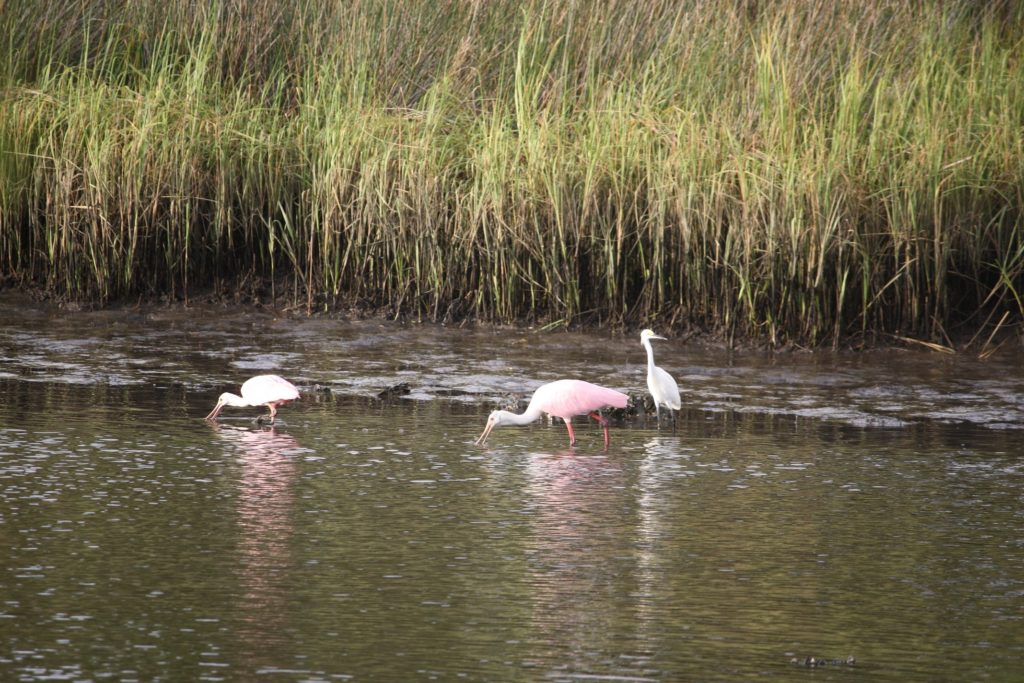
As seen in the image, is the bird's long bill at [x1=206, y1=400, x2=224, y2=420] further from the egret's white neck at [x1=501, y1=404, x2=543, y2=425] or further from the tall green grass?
the tall green grass

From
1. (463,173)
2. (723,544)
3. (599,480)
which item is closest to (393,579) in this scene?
(723,544)

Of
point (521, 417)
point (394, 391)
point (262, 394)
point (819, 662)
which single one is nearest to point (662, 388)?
point (521, 417)

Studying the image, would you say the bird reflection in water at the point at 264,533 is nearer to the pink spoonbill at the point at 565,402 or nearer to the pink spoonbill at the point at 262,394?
the pink spoonbill at the point at 262,394

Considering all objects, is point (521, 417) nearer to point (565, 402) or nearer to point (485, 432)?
point (565, 402)

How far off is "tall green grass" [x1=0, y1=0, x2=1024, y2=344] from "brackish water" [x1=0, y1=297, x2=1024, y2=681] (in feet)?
2.34

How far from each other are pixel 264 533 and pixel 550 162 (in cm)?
563

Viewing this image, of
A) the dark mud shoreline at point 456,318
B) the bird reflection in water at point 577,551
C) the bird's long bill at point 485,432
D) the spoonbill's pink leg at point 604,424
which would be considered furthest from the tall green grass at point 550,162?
the bird reflection in water at point 577,551

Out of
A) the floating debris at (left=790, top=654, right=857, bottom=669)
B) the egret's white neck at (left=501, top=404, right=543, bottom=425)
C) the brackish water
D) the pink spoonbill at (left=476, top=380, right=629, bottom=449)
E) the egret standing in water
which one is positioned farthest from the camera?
the egret standing in water

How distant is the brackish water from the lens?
4.64 meters

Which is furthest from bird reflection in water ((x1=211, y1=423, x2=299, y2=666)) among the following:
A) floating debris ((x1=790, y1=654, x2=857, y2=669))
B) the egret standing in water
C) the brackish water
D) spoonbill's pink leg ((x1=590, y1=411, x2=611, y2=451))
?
the egret standing in water

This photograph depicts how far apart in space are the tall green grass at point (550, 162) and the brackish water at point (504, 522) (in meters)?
0.71

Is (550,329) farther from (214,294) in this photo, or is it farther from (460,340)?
(214,294)

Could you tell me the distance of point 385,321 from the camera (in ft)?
38.7

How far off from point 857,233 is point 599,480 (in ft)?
13.4
